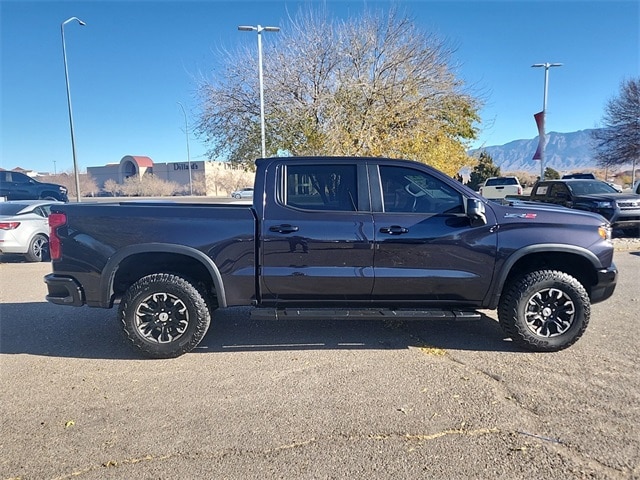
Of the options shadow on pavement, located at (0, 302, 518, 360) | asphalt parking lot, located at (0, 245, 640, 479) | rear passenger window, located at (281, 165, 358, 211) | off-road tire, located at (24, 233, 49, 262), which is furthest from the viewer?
off-road tire, located at (24, 233, 49, 262)

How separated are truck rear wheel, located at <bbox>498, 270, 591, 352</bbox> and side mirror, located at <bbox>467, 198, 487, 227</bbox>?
74 cm

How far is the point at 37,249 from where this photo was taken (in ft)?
29.9

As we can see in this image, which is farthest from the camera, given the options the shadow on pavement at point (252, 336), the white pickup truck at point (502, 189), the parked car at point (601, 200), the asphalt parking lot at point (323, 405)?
the white pickup truck at point (502, 189)

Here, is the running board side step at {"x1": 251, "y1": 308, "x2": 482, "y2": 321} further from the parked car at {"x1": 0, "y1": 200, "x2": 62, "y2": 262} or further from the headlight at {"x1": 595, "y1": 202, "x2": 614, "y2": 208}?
the headlight at {"x1": 595, "y1": 202, "x2": 614, "y2": 208}

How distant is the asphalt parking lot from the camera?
8.02ft

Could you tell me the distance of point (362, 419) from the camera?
113 inches

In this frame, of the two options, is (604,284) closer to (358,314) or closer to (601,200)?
(358,314)

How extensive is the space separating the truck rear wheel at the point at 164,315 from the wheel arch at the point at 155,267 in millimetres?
193

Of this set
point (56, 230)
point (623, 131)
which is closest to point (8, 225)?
point (56, 230)

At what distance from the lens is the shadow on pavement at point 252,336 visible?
4.18 meters

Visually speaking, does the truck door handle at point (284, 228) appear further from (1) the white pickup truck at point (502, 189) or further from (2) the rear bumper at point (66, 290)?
(1) the white pickup truck at point (502, 189)

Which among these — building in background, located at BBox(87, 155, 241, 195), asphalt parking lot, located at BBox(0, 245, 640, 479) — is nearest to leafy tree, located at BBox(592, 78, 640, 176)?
asphalt parking lot, located at BBox(0, 245, 640, 479)

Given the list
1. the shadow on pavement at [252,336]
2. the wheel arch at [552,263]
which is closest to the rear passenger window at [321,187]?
the shadow on pavement at [252,336]

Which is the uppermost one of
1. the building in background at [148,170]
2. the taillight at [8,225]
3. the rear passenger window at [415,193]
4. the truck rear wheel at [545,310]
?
the building in background at [148,170]
